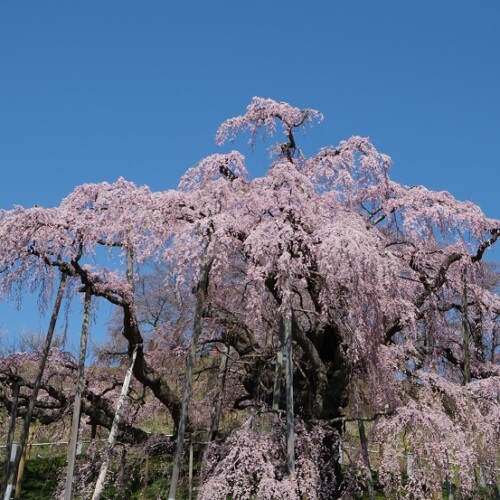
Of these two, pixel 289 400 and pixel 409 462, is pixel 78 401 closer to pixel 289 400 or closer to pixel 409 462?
pixel 289 400

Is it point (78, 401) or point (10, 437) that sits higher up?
point (78, 401)

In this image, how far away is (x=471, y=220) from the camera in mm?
13117

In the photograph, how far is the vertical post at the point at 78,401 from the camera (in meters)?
9.90

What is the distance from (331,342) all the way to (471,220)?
393 centimetres

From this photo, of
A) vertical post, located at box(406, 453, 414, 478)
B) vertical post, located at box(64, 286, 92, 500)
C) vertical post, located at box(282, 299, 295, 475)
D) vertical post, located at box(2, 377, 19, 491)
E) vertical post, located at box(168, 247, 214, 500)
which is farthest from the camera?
vertical post, located at box(2, 377, 19, 491)

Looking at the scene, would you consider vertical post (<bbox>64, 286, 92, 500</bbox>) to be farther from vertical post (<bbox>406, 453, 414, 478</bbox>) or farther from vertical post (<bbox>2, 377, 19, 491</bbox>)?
vertical post (<bbox>406, 453, 414, 478</bbox>)

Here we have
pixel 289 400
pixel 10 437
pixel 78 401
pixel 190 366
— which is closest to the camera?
pixel 190 366

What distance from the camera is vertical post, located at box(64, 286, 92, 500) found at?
9.90 m

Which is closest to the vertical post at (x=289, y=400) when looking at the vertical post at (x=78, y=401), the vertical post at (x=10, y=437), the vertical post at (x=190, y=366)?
the vertical post at (x=190, y=366)

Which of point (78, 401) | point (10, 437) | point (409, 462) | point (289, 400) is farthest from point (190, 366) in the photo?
point (10, 437)

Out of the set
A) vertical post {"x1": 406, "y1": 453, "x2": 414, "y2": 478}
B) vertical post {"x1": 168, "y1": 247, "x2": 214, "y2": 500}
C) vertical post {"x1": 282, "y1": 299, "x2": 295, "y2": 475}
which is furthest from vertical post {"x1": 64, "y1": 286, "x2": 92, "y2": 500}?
vertical post {"x1": 406, "y1": 453, "x2": 414, "y2": 478}

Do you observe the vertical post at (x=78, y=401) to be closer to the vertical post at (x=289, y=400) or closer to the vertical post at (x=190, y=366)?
the vertical post at (x=190, y=366)

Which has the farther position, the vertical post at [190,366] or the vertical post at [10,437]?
the vertical post at [10,437]

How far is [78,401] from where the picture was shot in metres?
10.3
